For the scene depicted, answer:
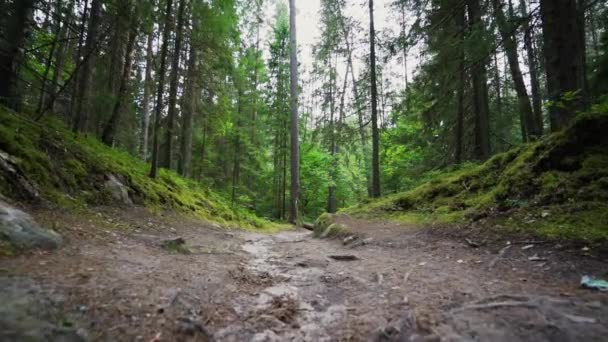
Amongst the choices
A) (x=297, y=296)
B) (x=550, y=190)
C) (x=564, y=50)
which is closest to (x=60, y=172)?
(x=297, y=296)

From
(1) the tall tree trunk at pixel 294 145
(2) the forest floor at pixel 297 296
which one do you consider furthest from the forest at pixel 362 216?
(1) the tall tree trunk at pixel 294 145

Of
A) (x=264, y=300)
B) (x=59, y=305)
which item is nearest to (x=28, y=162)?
(x=59, y=305)

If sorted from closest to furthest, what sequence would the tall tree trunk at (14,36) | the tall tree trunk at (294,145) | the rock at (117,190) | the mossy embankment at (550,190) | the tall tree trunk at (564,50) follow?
the mossy embankment at (550,190) → the tall tree trunk at (564,50) → the tall tree trunk at (14,36) → the rock at (117,190) → the tall tree trunk at (294,145)

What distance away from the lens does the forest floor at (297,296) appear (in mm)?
1834

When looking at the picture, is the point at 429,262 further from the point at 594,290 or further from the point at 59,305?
the point at 59,305

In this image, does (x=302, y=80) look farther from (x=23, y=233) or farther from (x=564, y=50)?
(x=23, y=233)

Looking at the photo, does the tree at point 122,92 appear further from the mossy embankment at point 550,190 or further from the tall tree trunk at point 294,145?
the mossy embankment at point 550,190

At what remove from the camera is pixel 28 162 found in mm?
4738

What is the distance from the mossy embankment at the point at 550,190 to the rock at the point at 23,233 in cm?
571

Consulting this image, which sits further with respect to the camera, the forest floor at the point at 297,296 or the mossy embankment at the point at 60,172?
the mossy embankment at the point at 60,172

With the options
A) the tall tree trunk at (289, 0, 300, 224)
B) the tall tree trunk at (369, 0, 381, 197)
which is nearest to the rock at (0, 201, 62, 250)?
the tall tree trunk at (369, 0, 381, 197)

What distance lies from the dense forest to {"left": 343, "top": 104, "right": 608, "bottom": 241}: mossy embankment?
2.21 feet

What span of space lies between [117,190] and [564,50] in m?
9.15

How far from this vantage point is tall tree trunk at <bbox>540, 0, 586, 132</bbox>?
4793 mm
